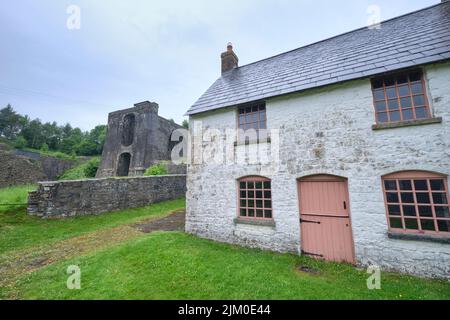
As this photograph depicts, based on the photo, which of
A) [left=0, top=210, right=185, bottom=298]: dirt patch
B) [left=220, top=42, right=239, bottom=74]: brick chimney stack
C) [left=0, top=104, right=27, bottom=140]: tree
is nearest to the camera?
[left=0, top=210, right=185, bottom=298]: dirt patch

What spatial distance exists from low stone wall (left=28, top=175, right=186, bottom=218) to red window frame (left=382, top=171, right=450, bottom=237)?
1286 centimetres

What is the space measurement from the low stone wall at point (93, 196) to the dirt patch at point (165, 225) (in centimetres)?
340

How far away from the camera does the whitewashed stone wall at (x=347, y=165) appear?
15.7ft

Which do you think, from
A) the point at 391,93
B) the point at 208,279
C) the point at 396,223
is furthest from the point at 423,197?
the point at 208,279

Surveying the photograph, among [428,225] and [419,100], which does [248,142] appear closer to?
[419,100]

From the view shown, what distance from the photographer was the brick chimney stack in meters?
10.9

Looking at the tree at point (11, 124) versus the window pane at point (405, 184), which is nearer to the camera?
the window pane at point (405, 184)

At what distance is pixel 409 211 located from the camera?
16.2 feet

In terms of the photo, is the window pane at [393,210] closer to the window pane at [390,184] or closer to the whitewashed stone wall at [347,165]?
the whitewashed stone wall at [347,165]

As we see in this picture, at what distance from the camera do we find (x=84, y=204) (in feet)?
34.2

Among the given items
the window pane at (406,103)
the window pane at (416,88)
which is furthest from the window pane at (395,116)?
the window pane at (416,88)

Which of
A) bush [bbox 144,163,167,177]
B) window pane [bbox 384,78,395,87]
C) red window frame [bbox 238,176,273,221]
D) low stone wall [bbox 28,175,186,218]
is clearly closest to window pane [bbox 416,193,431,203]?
window pane [bbox 384,78,395,87]

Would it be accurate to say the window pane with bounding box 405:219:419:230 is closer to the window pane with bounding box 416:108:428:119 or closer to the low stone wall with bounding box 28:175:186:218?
the window pane with bounding box 416:108:428:119
